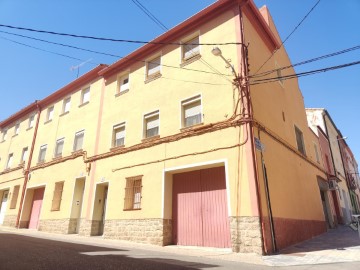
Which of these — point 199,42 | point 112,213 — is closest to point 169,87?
point 199,42

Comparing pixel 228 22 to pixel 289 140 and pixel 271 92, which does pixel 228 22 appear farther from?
pixel 289 140

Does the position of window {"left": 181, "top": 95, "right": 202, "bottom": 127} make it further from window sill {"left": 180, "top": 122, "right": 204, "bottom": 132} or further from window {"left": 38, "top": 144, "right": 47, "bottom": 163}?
window {"left": 38, "top": 144, "right": 47, "bottom": 163}

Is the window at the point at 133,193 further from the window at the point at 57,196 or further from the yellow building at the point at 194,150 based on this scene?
the window at the point at 57,196

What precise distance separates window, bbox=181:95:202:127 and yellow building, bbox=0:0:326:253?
0.18 ft

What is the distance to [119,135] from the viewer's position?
1373 cm

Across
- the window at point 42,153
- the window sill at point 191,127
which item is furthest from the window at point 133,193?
the window at point 42,153

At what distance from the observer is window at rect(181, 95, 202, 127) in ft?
35.2

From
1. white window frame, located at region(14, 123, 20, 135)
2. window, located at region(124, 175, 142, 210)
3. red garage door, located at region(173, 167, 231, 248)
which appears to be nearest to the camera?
red garage door, located at region(173, 167, 231, 248)

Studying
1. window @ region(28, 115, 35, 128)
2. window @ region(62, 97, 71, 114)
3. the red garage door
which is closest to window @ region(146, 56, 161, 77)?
the red garage door

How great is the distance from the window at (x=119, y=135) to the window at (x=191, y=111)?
12.9 ft

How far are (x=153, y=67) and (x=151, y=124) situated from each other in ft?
10.5

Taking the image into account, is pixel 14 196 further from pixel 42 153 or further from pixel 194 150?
pixel 194 150

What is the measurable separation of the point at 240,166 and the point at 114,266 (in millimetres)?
5196

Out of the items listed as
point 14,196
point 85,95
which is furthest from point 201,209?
point 14,196
